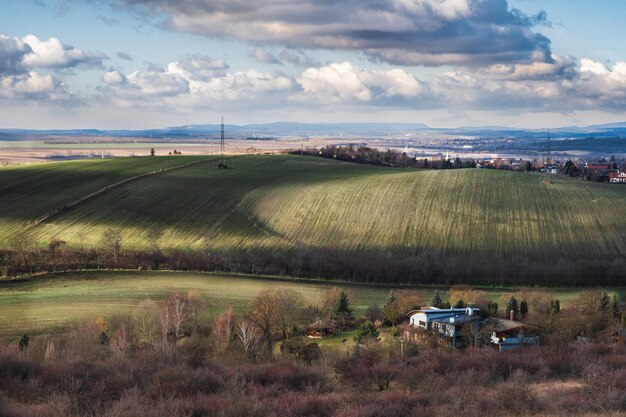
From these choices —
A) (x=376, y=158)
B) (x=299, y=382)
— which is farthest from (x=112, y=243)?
(x=376, y=158)

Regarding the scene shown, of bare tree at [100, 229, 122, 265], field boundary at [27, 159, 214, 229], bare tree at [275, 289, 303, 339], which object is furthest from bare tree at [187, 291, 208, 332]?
field boundary at [27, 159, 214, 229]

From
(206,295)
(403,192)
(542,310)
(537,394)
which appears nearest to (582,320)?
(542,310)

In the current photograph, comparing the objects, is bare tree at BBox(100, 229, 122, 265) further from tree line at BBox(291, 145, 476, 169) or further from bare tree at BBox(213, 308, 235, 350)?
tree line at BBox(291, 145, 476, 169)

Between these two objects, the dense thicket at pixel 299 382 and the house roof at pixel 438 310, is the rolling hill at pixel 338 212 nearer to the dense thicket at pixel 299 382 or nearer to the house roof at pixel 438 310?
the house roof at pixel 438 310

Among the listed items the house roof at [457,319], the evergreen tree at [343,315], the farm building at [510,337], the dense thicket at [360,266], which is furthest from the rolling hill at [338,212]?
the farm building at [510,337]

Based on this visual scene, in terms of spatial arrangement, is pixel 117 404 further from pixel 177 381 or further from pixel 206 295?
pixel 206 295

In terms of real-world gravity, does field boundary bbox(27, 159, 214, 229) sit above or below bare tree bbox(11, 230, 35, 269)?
above
